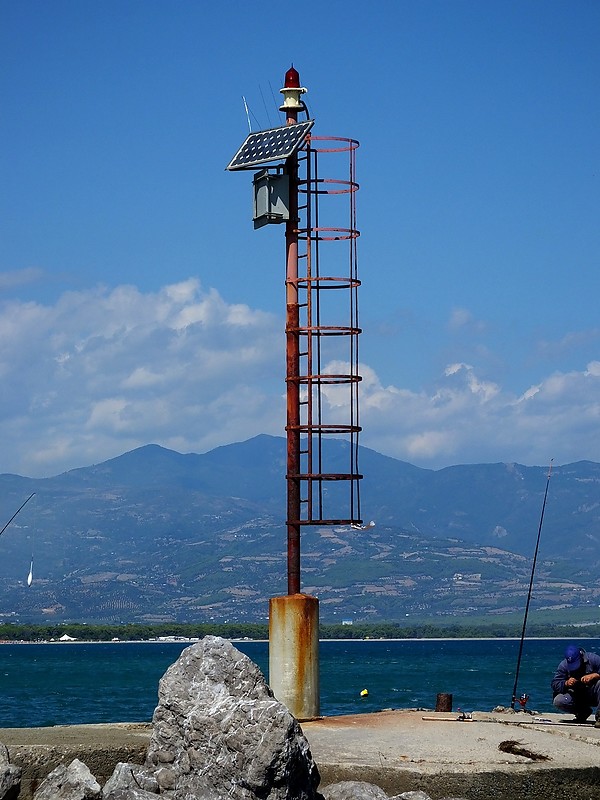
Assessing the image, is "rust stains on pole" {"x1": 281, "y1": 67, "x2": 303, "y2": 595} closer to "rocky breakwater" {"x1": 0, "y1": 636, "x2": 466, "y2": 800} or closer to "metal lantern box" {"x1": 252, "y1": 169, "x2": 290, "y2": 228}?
"metal lantern box" {"x1": 252, "y1": 169, "x2": 290, "y2": 228}

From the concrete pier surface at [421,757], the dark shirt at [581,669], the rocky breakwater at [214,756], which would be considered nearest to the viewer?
the rocky breakwater at [214,756]

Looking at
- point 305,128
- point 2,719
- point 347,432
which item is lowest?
point 2,719

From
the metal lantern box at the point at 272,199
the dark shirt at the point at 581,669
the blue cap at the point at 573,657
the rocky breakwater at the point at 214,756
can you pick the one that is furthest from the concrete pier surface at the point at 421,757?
the metal lantern box at the point at 272,199

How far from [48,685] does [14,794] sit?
5287cm

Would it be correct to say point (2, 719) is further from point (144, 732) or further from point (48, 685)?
point (48, 685)

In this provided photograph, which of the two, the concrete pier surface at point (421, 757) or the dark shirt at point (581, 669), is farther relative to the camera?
the dark shirt at point (581, 669)

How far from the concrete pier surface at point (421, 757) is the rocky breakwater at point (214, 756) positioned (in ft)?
0.86

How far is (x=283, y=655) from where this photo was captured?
16.8 metres

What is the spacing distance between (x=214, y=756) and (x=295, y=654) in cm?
405

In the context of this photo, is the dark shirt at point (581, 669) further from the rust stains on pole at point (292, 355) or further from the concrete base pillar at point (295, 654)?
the rust stains on pole at point (292, 355)

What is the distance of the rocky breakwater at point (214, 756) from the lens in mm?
12586

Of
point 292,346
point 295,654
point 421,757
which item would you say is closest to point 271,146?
point 292,346

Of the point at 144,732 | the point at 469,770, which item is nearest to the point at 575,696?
the point at 469,770

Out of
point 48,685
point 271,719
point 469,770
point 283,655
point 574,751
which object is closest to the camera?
point 271,719
